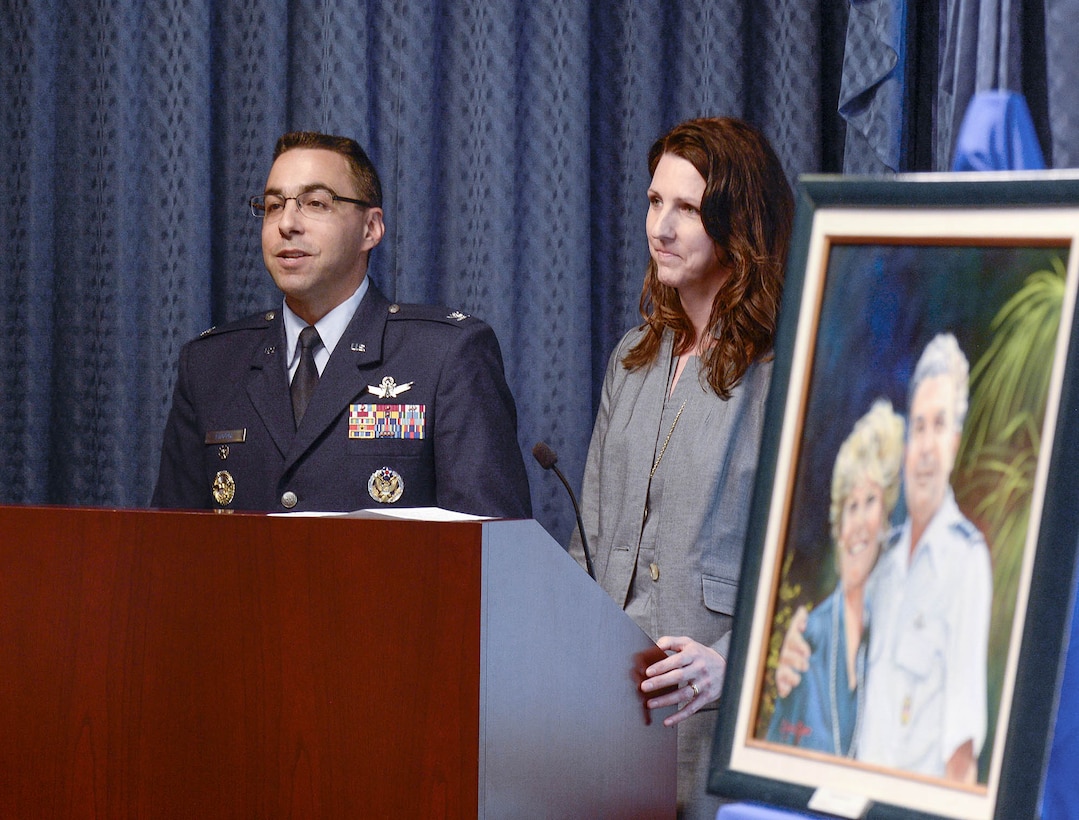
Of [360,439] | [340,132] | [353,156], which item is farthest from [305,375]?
[340,132]

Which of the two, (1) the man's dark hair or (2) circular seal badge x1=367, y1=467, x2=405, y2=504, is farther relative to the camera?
(1) the man's dark hair

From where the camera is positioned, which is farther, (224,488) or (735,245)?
(224,488)

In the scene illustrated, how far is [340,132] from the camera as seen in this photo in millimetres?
2416

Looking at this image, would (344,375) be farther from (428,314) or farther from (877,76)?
(877,76)

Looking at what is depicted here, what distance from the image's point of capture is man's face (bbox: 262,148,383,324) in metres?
2.01

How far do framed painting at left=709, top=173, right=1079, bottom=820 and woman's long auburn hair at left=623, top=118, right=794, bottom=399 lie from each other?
2.86 feet

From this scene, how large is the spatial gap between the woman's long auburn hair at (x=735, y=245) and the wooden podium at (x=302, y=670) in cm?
64

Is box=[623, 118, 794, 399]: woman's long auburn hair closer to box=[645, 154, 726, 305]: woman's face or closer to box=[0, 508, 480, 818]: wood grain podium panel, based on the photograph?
box=[645, 154, 726, 305]: woman's face

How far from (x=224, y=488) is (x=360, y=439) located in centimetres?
23

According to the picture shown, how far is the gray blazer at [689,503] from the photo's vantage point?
1609mm

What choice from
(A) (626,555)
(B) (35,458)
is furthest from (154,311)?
(A) (626,555)

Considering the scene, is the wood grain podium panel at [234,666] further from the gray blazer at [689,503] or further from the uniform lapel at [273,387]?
the uniform lapel at [273,387]

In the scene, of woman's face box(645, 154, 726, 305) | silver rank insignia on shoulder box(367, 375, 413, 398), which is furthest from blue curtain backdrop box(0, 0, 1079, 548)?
woman's face box(645, 154, 726, 305)

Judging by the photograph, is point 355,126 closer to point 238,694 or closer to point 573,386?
point 573,386
